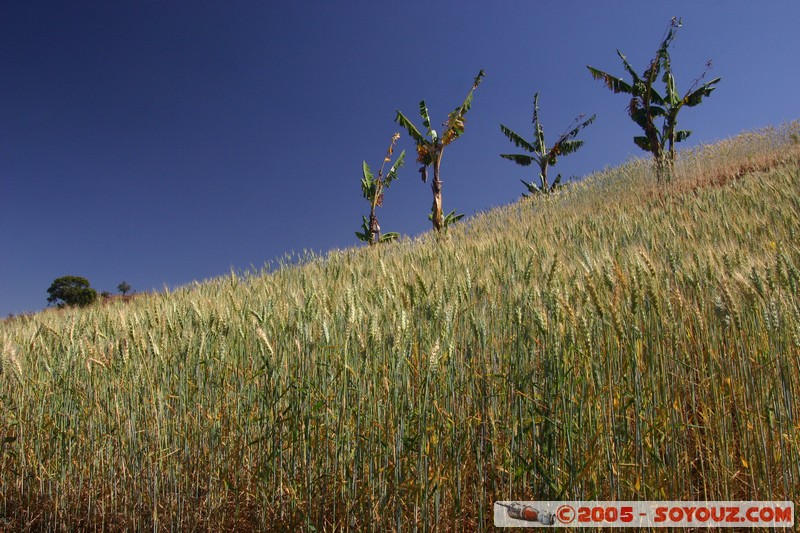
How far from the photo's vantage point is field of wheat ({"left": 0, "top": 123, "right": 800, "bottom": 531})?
5.18 feet

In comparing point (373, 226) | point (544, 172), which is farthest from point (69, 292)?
point (544, 172)

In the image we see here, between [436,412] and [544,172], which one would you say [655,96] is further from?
[436,412]

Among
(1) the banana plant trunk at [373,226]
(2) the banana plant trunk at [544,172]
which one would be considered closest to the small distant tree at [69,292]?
(1) the banana plant trunk at [373,226]

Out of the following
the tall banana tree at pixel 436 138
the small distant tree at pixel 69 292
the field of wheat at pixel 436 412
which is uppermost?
the tall banana tree at pixel 436 138

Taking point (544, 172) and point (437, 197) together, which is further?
point (544, 172)

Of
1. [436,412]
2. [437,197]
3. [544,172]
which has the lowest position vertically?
[436,412]

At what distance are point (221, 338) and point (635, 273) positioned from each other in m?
1.89

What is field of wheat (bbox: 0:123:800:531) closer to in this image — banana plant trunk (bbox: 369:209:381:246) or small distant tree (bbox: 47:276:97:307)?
banana plant trunk (bbox: 369:209:381:246)

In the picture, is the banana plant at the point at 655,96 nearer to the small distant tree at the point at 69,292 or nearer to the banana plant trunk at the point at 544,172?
the banana plant trunk at the point at 544,172

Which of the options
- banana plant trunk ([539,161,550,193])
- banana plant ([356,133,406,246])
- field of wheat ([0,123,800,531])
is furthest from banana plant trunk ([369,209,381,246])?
field of wheat ([0,123,800,531])

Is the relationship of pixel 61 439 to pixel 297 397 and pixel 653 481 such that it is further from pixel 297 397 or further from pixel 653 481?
pixel 653 481

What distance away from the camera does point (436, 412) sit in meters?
1.76

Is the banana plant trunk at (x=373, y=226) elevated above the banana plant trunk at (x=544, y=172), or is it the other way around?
the banana plant trunk at (x=544, y=172)

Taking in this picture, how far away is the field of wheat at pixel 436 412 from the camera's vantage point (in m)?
1.58
